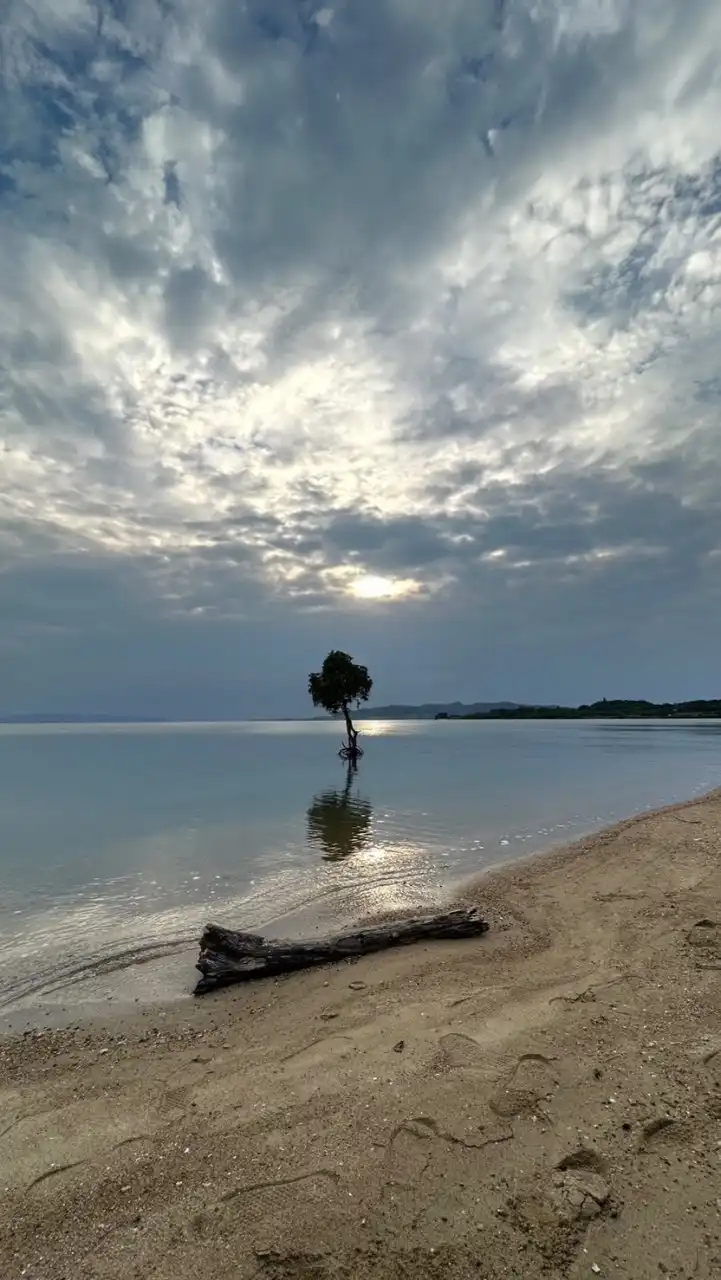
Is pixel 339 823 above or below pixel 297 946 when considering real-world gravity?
below

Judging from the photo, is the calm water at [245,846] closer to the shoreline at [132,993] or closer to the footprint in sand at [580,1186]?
the shoreline at [132,993]

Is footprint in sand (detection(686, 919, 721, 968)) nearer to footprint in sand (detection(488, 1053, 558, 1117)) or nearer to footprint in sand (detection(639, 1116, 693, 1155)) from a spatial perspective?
footprint in sand (detection(488, 1053, 558, 1117))

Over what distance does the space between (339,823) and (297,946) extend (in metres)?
14.9

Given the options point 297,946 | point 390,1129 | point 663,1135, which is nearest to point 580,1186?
point 663,1135

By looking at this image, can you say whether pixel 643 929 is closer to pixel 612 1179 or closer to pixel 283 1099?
pixel 612 1179

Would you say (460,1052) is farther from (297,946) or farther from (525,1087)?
(297,946)

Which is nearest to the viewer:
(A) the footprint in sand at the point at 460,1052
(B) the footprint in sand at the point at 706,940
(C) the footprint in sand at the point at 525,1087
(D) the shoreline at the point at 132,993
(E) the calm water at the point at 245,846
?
(C) the footprint in sand at the point at 525,1087

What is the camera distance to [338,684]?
64375 millimetres

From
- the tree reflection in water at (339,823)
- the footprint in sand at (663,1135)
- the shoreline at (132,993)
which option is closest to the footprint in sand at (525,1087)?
the footprint in sand at (663,1135)

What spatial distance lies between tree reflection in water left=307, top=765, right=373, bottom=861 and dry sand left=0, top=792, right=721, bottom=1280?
1100 centimetres

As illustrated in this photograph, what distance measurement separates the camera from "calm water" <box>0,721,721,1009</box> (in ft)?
41.6

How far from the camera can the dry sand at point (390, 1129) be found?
4117 mm

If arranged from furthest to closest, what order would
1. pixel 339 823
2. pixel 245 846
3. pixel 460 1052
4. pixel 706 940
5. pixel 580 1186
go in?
pixel 339 823 < pixel 245 846 < pixel 706 940 < pixel 460 1052 < pixel 580 1186

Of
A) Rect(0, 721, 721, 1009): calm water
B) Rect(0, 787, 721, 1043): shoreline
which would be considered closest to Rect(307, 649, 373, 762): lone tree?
Rect(0, 721, 721, 1009): calm water
